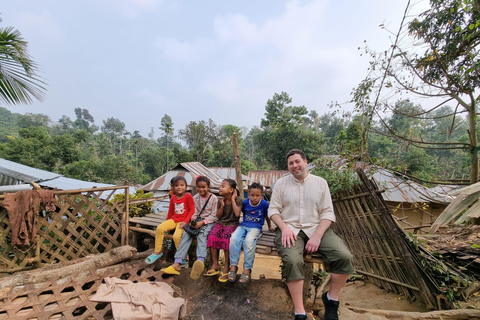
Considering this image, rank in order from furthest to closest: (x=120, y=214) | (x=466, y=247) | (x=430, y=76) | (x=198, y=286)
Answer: (x=430, y=76) → (x=120, y=214) → (x=466, y=247) → (x=198, y=286)

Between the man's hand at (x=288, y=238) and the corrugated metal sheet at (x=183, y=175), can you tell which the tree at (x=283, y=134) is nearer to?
the corrugated metal sheet at (x=183, y=175)

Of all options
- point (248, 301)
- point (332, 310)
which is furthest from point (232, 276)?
point (332, 310)

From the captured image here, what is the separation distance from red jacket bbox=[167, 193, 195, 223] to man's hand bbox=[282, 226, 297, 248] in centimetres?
159

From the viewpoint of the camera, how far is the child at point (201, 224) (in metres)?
3.04

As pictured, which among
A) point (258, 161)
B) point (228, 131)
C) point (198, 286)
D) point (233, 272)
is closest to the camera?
point (233, 272)

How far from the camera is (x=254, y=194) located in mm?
3033

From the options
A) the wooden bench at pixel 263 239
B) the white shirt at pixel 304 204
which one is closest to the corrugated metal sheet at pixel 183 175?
the wooden bench at pixel 263 239

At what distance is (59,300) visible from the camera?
2.49 metres

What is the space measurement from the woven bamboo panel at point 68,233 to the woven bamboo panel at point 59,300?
99 cm

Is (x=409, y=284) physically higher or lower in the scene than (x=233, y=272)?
lower

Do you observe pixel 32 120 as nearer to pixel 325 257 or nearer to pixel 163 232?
pixel 163 232

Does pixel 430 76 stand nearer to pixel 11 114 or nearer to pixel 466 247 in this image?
pixel 466 247

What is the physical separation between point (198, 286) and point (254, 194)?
1.49m

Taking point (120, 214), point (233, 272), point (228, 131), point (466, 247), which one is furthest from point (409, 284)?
point (228, 131)
